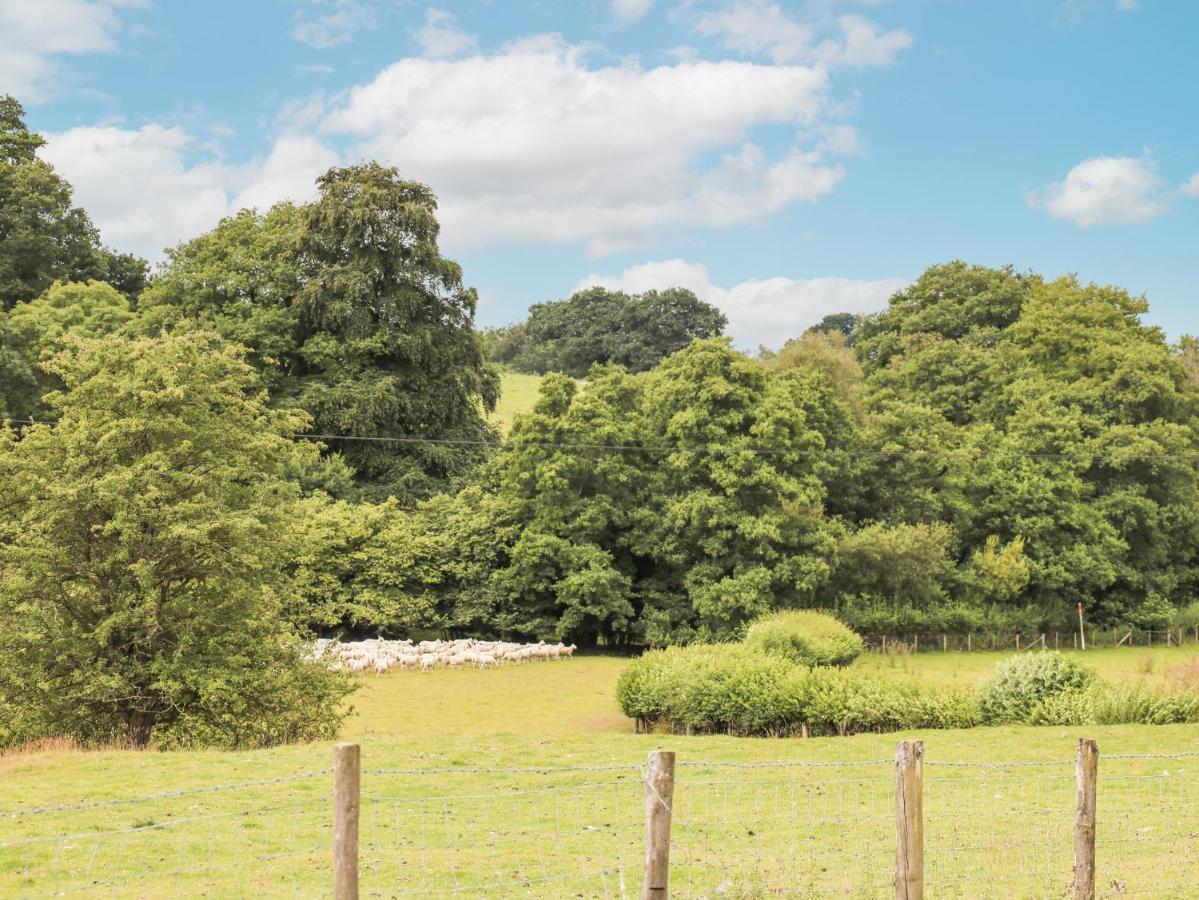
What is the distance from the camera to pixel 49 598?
19.5m

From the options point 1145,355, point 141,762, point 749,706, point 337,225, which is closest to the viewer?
point 141,762

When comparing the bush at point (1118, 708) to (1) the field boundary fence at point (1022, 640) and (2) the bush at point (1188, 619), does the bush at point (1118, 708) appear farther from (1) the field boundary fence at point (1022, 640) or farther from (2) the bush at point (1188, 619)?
(2) the bush at point (1188, 619)

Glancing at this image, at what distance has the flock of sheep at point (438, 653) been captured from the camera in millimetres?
35094

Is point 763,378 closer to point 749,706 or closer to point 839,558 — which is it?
point 839,558

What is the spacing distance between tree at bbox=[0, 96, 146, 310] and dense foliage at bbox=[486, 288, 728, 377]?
37.9 m

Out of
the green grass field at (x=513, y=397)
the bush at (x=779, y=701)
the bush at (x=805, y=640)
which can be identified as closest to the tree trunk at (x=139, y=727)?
the bush at (x=779, y=701)

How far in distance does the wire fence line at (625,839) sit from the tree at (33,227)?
46243 millimetres

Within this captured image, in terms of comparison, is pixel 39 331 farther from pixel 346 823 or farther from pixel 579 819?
pixel 346 823

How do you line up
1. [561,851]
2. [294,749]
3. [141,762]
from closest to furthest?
[561,851]
[141,762]
[294,749]

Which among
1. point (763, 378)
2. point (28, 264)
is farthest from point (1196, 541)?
point (28, 264)

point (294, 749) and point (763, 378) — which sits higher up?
point (763, 378)

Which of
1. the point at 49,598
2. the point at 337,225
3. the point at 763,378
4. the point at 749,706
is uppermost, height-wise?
the point at 337,225

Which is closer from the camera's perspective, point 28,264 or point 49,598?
point 49,598

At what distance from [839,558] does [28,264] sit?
41.5 metres
